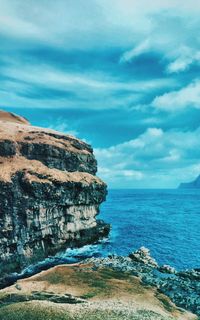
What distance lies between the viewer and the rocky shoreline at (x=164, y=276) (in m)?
65.8

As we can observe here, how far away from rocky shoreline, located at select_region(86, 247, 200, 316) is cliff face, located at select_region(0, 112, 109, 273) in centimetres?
1409

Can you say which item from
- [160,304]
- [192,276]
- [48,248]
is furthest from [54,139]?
[160,304]

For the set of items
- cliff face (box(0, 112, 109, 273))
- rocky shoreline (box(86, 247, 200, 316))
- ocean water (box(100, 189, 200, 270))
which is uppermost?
Answer: cliff face (box(0, 112, 109, 273))

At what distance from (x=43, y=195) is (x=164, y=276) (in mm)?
34905

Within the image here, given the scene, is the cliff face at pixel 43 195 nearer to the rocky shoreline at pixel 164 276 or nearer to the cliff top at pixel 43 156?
the cliff top at pixel 43 156

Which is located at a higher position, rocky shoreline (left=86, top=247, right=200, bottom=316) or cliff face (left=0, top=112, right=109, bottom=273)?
cliff face (left=0, top=112, right=109, bottom=273)

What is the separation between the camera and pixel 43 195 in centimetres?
9525

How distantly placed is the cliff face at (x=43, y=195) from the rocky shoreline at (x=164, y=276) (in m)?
14.1

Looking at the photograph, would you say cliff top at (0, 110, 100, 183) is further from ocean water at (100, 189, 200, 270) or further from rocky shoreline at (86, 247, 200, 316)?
rocky shoreline at (86, 247, 200, 316)

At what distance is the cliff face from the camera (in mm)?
85812

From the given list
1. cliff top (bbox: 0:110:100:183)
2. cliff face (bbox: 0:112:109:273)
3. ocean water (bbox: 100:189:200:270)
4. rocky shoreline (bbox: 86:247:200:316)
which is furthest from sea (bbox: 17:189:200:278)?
cliff top (bbox: 0:110:100:183)

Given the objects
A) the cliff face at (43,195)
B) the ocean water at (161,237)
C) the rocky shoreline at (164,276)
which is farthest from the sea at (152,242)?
the rocky shoreline at (164,276)

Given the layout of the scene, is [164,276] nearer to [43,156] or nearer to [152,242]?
[152,242]

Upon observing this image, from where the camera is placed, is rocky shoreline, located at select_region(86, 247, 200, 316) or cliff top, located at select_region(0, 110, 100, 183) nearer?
rocky shoreline, located at select_region(86, 247, 200, 316)
